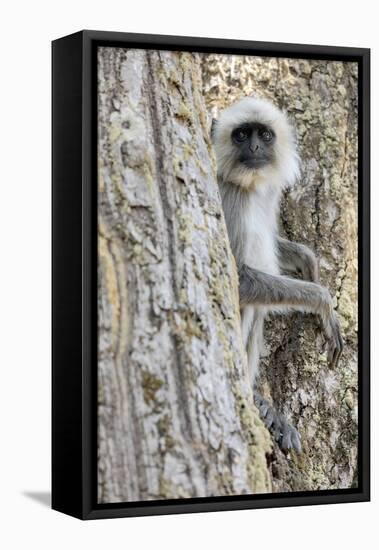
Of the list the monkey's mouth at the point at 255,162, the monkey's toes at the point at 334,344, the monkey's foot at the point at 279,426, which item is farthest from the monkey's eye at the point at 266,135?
the monkey's foot at the point at 279,426

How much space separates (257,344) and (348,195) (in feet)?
3.29

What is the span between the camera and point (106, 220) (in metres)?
7.27

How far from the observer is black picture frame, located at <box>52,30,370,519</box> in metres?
7.24

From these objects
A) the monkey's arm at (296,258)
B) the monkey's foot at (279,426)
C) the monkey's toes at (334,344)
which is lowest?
the monkey's foot at (279,426)

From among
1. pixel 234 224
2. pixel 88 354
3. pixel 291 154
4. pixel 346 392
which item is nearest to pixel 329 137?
pixel 291 154

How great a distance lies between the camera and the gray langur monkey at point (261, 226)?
786 cm

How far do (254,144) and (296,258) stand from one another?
26.6 inches

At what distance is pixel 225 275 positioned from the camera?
7574 mm

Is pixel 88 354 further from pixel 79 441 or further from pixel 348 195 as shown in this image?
pixel 348 195

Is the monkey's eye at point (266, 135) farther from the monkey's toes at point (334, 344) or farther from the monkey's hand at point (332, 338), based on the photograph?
the monkey's toes at point (334, 344)

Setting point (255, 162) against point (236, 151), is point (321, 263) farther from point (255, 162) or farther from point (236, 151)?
point (236, 151)

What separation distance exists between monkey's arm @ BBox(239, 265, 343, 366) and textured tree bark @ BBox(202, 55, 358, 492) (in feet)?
0.19

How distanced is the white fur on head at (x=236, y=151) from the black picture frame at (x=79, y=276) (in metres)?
0.30

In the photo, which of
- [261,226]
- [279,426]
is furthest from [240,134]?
[279,426]
